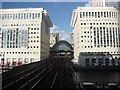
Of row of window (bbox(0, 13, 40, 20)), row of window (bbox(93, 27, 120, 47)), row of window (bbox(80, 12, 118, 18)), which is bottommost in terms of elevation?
row of window (bbox(93, 27, 120, 47))

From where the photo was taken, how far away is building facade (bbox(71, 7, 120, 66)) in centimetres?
4847

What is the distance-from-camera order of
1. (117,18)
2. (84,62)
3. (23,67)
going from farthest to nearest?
1. (117,18)
2. (84,62)
3. (23,67)

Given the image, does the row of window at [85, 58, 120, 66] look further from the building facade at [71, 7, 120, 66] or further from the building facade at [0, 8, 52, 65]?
the building facade at [0, 8, 52, 65]

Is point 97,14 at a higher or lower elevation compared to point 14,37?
higher

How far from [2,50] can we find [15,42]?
25.5 ft

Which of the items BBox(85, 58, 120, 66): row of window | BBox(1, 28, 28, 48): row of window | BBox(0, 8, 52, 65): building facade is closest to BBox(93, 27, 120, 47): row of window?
BBox(85, 58, 120, 66): row of window

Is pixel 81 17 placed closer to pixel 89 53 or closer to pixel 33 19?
pixel 89 53

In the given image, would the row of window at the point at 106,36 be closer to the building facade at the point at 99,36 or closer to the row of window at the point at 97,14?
the building facade at the point at 99,36

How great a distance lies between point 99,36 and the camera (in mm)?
49844

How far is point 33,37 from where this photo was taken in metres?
62.6

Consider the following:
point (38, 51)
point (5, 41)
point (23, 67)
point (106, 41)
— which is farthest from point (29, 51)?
point (106, 41)

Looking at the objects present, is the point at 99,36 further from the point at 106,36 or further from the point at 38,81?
the point at 38,81

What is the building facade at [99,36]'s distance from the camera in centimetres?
4847

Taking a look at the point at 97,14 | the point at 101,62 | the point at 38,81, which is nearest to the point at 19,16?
the point at 97,14
